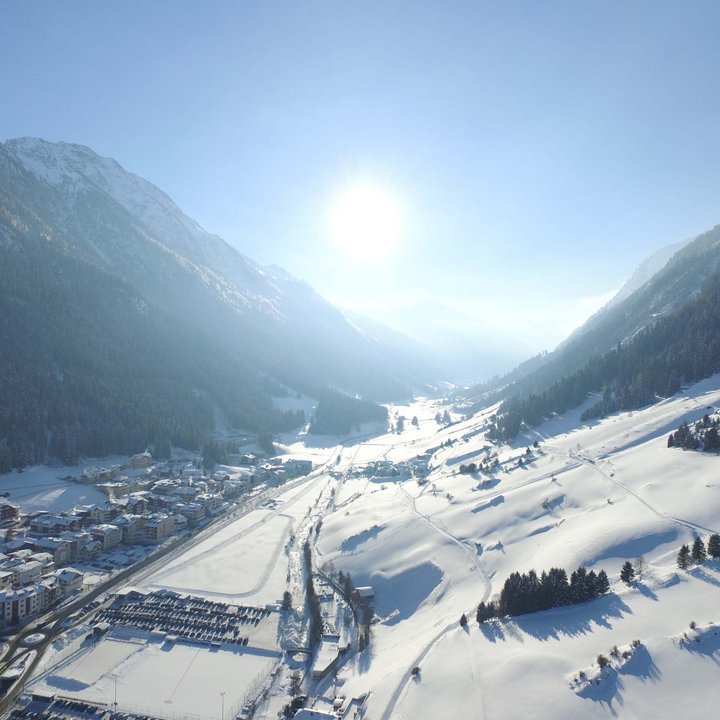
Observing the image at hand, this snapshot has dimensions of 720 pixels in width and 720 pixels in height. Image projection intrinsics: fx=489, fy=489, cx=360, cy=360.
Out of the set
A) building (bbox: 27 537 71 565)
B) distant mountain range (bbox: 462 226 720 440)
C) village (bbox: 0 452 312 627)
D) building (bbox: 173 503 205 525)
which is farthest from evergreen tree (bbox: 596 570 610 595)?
distant mountain range (bbox: 462 226 720 440)

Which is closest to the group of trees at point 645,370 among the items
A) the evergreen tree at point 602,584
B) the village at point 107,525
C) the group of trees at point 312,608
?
the group of trees at point 312,608

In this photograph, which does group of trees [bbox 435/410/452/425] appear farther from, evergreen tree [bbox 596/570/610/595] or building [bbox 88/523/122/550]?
evergreen tree [bbox 596/570/610/595]

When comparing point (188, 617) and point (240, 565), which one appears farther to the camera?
point (240, 565)

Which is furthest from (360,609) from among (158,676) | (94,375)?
(94,375)

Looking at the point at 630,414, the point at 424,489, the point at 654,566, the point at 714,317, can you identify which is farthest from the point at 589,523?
the point at 714,317

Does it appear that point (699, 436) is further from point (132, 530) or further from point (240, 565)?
point (132, 530)

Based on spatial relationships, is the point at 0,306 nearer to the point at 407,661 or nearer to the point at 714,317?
the point at 407,661

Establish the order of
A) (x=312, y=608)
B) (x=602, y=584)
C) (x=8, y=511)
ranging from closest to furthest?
(x=602, y=584)
(x=312, y=608)
(x=8, y=511)

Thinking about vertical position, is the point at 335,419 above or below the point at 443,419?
above
